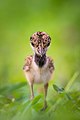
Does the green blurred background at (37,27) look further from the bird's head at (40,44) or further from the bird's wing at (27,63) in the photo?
the bird's head at (40,44)

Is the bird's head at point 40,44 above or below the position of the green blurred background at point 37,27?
above

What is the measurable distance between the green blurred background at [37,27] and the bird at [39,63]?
2.31 m

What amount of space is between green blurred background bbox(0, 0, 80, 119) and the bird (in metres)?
2.31

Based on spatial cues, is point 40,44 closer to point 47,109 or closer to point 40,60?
point 40,60

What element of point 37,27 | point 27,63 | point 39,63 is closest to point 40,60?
point 39,63

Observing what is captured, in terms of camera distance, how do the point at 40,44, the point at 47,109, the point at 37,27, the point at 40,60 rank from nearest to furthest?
the point at 40,44, the point at 40,60, the point at 47,109, the point at 37,27

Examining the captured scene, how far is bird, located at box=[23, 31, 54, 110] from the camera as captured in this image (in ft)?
6.58

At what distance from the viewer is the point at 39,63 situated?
2.12m

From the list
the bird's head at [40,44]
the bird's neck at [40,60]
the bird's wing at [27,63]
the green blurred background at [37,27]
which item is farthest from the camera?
the green blurred background at [37,27]

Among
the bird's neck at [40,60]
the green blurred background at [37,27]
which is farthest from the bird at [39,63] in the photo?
the green blurred background at [37,27]

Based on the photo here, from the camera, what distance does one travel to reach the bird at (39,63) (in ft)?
6.58

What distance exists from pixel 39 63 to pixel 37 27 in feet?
13.2

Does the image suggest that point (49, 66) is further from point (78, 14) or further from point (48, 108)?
point (78, 14)

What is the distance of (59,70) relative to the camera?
4367mm
